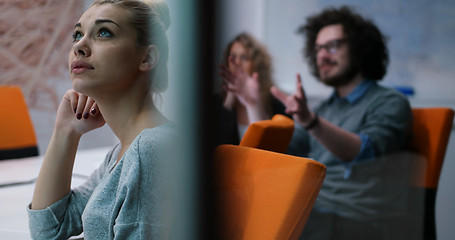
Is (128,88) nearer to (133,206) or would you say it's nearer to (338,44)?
(133,206)

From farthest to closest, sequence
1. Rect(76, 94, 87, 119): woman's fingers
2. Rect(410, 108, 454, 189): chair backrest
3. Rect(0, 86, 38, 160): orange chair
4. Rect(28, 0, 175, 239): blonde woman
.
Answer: Rect(0, 86, 38, 160): orange chair → Rect(410, 108, 454, 189): chair backrest → Rect(76, 94, 87, 119): woman's fingers → Rect(28, 0, 175, 239): blonde woman

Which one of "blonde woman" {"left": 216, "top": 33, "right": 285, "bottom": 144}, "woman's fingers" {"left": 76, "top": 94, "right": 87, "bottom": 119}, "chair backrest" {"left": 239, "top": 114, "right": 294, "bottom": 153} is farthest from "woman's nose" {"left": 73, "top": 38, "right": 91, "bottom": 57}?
"blonde woman" {"left": 216, "top": 33, "right": 285, "bottom": 144}

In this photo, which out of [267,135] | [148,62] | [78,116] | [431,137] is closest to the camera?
[148,62]

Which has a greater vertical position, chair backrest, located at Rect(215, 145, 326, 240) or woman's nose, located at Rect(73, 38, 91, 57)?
woman's nose, located at Rect(73, 38, 91, 57)

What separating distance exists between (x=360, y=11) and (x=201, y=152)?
1791mm

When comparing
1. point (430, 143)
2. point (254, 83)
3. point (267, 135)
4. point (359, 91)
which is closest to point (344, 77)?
point (359, 91)

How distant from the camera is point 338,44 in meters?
1.74

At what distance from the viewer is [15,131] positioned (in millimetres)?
1762

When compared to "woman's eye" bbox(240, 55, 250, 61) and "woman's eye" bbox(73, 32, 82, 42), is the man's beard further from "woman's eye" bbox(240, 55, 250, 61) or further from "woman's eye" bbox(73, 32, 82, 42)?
"woman's eye" bbox(73, 32, 82, 42)

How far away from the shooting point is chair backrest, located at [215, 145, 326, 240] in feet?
1.88

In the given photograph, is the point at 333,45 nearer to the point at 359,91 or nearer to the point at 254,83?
the point at 359,91

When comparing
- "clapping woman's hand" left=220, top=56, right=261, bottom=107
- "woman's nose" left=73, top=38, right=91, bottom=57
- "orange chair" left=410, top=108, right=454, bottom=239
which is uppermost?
"woman's nose" left=73, top=38, right=91, bottom=57

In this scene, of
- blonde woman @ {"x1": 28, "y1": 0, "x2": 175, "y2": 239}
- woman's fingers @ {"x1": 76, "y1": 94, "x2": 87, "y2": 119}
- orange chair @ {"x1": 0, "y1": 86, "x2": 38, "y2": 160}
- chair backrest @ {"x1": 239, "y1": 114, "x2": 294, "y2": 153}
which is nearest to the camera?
blonde woman @ {"x1": 28, "y1": 0, "x2": 175, "y2": 239}

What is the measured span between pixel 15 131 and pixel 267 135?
4.25 feet
